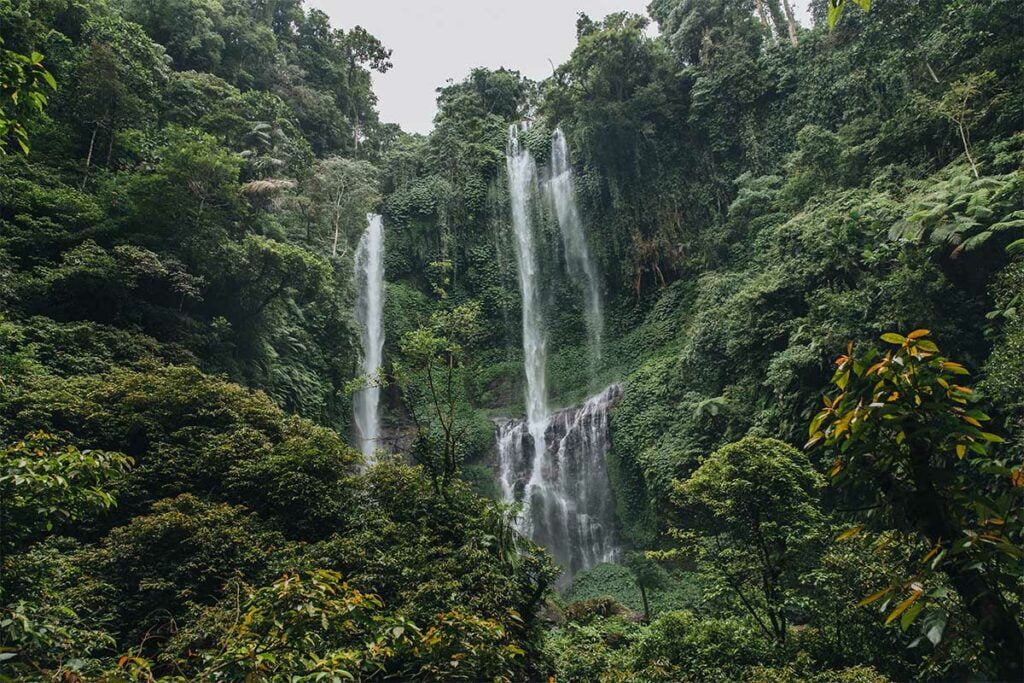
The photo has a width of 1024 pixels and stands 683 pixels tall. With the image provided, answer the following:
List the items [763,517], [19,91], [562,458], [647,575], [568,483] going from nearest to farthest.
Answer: [19,91] < [763,517] < [647,575] < [568,483] < [562,458]

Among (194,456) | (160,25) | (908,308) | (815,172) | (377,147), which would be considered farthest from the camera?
(377,147)

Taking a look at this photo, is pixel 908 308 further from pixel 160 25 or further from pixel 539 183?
pixel 160 25

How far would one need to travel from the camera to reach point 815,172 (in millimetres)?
15531

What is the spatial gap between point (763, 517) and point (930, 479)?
6382mm

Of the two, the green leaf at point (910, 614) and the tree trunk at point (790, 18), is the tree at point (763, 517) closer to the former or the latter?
the green leaf at point (910, 614)

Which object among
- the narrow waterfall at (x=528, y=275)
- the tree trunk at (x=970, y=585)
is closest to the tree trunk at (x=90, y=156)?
the narrow waterfall at (x=528, y=275)

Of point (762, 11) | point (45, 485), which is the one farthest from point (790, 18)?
point (45, 485)

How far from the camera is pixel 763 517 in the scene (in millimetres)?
7703

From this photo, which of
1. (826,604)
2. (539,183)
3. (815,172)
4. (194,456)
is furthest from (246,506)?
(539,183)

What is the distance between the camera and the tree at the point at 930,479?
1.71 meters

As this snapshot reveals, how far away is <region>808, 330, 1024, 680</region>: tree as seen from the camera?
67.2 inches

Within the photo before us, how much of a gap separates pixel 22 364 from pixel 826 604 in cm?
1164

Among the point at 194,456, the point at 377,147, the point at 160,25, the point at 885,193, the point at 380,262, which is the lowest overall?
the point at 194,456

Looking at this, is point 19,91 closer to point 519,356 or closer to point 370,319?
point 370,319
